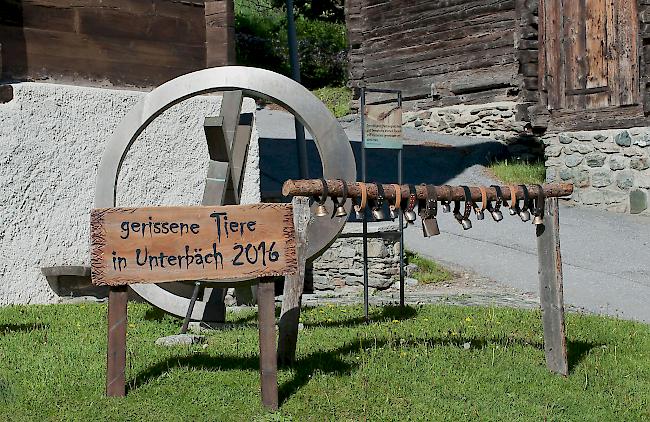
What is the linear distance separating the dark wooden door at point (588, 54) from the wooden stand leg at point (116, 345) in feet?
35.1

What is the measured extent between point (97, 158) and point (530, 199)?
14.9ft

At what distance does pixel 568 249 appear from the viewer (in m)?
11.2

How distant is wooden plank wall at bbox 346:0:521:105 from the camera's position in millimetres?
18359

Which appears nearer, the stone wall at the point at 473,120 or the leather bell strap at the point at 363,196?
the leather bell strap at the point at 363,196

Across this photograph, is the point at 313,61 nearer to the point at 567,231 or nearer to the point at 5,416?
the point at 567,231

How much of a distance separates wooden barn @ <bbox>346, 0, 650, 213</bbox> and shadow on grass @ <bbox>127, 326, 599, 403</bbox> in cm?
785

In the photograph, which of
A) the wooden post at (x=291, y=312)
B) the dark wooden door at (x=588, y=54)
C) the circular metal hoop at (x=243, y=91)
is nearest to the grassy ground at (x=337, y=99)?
the dark wooden door at (x=588, y=54)

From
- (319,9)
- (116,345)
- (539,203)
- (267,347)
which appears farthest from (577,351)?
(319,9)

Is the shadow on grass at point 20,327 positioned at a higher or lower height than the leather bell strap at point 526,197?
lower

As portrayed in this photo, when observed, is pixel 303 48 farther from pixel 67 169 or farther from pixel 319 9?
pixel 67 169

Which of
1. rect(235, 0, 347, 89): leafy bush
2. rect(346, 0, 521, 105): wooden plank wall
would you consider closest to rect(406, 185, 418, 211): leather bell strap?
rect(346, 0, 521, 105): wooden plank wall

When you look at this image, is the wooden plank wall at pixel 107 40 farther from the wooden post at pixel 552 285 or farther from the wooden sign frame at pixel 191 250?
the wooden post at pixel 552 285

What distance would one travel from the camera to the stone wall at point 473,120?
18094 millimetres

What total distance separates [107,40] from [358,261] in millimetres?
3503
